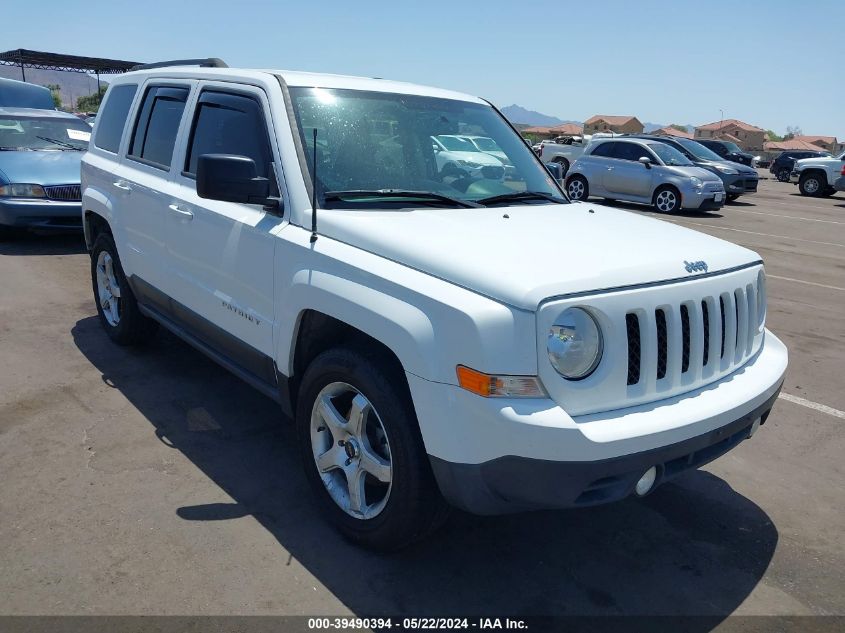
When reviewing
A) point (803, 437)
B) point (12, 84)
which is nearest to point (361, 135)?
point (803, 437)

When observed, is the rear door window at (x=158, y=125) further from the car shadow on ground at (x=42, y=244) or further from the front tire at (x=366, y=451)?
the car shadow on ground at (x=42, y=244)

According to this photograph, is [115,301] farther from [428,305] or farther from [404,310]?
[428,305]

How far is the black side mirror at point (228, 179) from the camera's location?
3256 millimetres

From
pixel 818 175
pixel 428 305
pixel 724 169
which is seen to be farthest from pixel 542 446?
pixel 818 175

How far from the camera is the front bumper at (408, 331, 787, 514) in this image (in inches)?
97.7

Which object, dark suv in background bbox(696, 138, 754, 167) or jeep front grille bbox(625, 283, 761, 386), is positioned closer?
jeep front grille bbox(625, 283, 761, 386)

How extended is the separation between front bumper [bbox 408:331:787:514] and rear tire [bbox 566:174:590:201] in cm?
1536

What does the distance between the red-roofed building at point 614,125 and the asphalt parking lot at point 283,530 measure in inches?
4012

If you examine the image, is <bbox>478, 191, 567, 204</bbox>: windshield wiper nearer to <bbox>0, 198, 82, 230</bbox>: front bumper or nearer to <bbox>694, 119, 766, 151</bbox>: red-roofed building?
<bbox>0, 198, 82, 230</bbox>: front bumper

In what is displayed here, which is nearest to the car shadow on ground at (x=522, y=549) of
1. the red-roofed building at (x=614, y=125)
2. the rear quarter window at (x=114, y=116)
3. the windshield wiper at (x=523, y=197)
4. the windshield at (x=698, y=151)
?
the windshield wiper at (x=523, y=197)

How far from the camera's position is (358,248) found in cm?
309

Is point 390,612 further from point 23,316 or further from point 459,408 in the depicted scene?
point 23,316

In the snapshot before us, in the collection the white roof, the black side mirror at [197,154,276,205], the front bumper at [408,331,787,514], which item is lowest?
the front bumper at [408,331,787,514]

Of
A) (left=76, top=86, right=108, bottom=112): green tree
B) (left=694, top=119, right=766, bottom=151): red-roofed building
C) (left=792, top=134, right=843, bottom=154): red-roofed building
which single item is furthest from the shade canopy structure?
(left=694, top=119, right=766, bottom=151): red-roofed building
